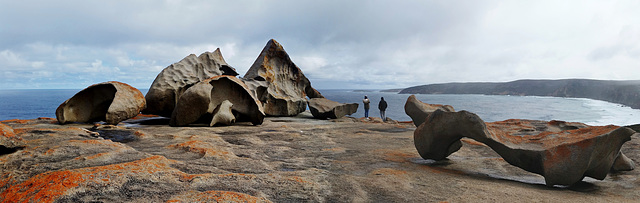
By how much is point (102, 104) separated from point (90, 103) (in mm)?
264

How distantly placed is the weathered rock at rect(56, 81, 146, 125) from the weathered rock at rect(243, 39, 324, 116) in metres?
4.19

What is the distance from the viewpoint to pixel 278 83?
14648mm

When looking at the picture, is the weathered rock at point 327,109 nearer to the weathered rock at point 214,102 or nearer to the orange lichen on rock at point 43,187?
the weathered rock at point 214,102

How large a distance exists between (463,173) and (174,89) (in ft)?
29.2

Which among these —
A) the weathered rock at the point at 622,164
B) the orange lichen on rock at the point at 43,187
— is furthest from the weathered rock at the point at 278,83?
the weathered rock at the point at 622,164

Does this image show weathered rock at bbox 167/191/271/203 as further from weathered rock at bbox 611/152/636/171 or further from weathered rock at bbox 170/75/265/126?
weathered rock at bbox 170/75/265/126

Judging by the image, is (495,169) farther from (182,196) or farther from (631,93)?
(631,93)

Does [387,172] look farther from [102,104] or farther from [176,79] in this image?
[176,79]

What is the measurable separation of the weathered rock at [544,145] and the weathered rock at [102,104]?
7085 mm

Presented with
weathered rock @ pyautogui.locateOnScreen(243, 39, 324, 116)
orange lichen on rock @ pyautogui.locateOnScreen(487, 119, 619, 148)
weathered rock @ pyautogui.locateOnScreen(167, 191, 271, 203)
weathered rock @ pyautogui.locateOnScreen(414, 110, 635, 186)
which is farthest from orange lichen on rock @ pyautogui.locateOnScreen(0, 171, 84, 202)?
weathered rock @ pyautogui.locateOnScreen(243, 39, 324, 116)

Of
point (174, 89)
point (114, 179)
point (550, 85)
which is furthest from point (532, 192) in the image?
point (550, 85)

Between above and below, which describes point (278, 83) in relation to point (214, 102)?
above

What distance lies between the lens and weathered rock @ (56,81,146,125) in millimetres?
7611

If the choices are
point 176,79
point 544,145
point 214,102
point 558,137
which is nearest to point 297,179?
point 544,145
